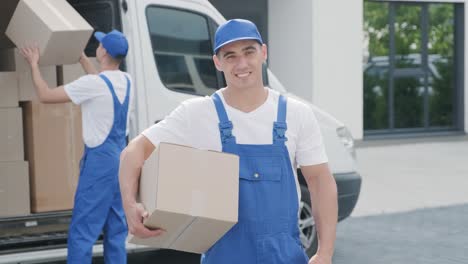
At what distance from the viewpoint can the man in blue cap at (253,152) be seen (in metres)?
2.99

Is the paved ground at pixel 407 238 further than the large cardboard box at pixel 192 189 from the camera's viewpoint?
Yes

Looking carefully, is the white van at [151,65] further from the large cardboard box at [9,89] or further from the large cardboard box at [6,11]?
the large cardboard box at [9,89]

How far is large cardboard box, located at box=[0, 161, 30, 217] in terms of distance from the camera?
591cm

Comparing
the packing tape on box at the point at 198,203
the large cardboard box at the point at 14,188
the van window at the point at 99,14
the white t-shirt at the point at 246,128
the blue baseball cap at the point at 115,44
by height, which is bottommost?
the large cardboard box at the point at 14,188

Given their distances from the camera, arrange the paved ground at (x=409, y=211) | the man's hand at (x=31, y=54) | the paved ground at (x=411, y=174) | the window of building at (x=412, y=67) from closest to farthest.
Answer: the man's hand at (x=31, y=54) → the paved ground at (x=409, y=211) → the paved ground at (x=411, y=174) → the window of building at (x=412, y=67)

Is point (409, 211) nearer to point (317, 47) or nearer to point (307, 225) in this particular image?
point (307, 225)

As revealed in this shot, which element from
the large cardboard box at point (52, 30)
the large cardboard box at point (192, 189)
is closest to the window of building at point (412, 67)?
the large cardboard box at point (52, 30)

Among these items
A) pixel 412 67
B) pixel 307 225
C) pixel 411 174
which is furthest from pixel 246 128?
pixel 412 67

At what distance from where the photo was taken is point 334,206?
3100 millimetres

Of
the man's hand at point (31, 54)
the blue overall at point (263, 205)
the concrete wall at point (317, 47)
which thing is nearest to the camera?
the blue overall at point (263, 205)

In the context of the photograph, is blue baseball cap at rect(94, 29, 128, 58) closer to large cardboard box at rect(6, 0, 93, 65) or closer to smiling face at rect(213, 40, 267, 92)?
large cardboard box at rect(6, 0, 93, 65)

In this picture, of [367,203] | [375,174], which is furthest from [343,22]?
[367,203]

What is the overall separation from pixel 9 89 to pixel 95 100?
76cm

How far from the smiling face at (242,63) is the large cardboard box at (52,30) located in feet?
8.28
